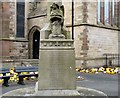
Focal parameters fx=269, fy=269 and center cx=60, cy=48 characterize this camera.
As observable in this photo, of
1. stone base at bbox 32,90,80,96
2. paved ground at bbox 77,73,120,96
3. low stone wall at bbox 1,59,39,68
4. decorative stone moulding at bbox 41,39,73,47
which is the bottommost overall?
paved ground at bbox 77,73,120,96

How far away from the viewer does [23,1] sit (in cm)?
2730

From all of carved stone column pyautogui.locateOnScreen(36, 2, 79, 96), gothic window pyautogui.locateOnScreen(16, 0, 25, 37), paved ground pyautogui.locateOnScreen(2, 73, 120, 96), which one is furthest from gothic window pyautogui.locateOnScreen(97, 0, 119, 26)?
carved stone column pyautogui.locateOnScreen(36, 2, 79, 96)

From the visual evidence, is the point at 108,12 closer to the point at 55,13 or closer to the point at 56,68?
the point at 55,13

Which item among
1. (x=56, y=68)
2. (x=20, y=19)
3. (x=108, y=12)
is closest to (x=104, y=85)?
(x=56, y=68)

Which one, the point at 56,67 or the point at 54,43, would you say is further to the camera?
the point at 54,43

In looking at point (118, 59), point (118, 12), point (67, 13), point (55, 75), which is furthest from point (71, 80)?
point (118, 12)

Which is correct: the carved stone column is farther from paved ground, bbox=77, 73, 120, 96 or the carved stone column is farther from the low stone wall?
the low stone wall

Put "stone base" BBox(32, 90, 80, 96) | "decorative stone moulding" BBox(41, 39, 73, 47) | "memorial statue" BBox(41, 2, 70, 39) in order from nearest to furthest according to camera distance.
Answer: "stone base" BBox(32, 90, 80, 96) < "decorative stone moulding" BBox(41, 39, 73, 47) < "memorial statue" BBox(41, 2, 70, 39)

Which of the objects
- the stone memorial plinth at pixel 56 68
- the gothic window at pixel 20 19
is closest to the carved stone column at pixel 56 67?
A: the stone memorial plinth at pixel 56 68

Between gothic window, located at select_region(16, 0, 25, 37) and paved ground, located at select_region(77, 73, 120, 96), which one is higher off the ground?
gothic window, located at select_region(16, 0, 25, 37)

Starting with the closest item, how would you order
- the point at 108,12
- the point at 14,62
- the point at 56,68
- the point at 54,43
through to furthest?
the point at 56,68 → the point at 54,43 → the point at 14,62 → the point at 108,12

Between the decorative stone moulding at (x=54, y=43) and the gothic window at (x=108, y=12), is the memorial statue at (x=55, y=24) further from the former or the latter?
the gothic window at (x=108, y=12)

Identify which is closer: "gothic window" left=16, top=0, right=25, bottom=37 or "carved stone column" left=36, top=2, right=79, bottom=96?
"carved stone column" left=36, top=2, right=79, bottom=96

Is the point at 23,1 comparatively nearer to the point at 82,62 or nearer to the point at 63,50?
the point at 82,62
